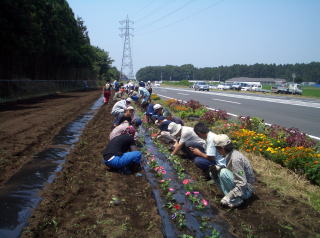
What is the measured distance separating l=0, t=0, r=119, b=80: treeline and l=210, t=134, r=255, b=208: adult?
18107mm

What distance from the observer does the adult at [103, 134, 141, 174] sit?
620cm

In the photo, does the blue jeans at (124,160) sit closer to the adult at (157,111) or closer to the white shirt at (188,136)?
the white shirt at (188,136)

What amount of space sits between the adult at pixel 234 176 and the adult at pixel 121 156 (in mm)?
1994

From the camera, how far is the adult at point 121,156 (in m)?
6.20

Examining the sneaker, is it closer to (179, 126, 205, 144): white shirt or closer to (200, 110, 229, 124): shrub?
(179, 126, 205, 144): white shirt

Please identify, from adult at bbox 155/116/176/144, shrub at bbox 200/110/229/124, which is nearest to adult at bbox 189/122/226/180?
adult at bbox 155/116/176/144

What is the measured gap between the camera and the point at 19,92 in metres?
23.4

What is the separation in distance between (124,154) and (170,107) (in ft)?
37.1

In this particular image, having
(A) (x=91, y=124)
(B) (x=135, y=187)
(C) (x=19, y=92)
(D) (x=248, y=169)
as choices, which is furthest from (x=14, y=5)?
(D) (x=248, y=169)

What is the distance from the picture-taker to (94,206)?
15.3 ft

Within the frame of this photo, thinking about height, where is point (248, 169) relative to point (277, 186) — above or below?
above

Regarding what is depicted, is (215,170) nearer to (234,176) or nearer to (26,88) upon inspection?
(234,176)

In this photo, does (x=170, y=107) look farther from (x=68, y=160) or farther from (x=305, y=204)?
(x=305, y=204)

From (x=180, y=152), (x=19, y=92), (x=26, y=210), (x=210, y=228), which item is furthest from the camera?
(x=19, y=92)
